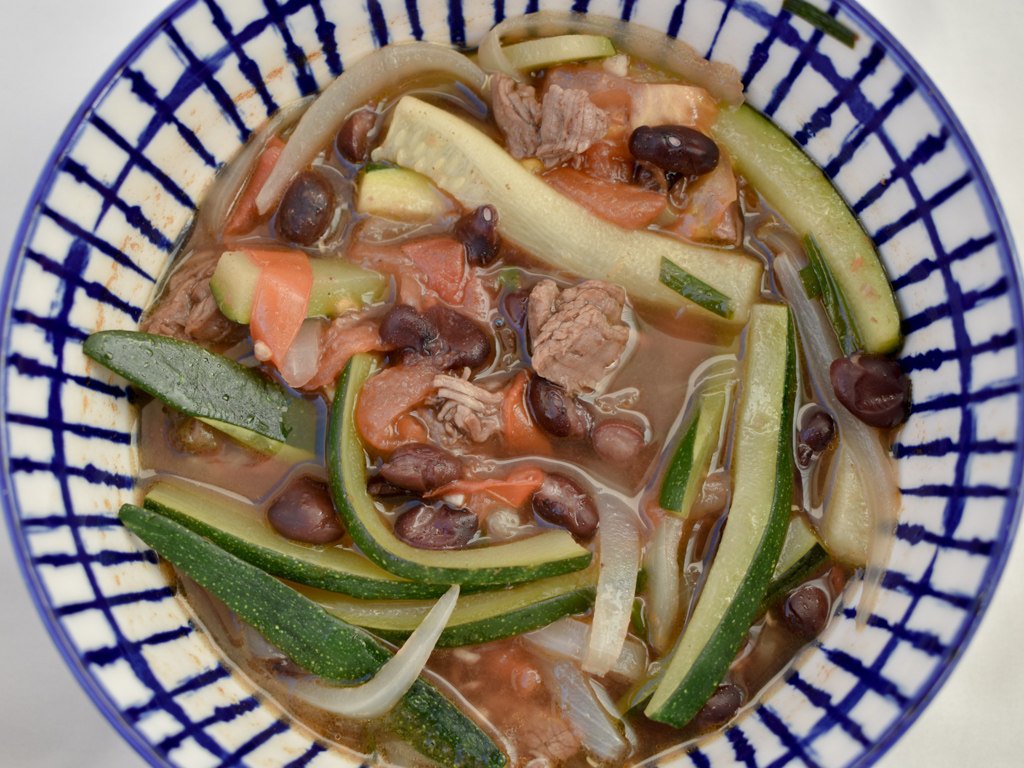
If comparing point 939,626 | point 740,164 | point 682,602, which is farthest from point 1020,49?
point 682,602

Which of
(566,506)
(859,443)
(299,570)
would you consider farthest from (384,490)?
(859,443)

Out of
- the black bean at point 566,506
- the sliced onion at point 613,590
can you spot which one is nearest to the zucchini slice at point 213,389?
the black bean at point 566,506

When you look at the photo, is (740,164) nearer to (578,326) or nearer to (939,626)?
(578,326)

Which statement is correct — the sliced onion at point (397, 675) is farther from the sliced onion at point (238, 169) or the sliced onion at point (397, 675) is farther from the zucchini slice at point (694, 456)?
the sliced onion at point (238, 169)

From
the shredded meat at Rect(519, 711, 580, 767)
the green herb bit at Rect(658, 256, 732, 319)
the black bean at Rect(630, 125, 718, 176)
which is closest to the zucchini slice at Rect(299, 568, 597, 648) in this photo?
the shredded meat at Rect(519, 711, 580, 767)

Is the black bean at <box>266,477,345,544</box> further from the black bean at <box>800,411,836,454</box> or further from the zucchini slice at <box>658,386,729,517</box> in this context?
the black bean at <box>800,411,836,454</box>

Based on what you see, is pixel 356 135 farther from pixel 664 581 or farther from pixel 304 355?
pixel 664 581
